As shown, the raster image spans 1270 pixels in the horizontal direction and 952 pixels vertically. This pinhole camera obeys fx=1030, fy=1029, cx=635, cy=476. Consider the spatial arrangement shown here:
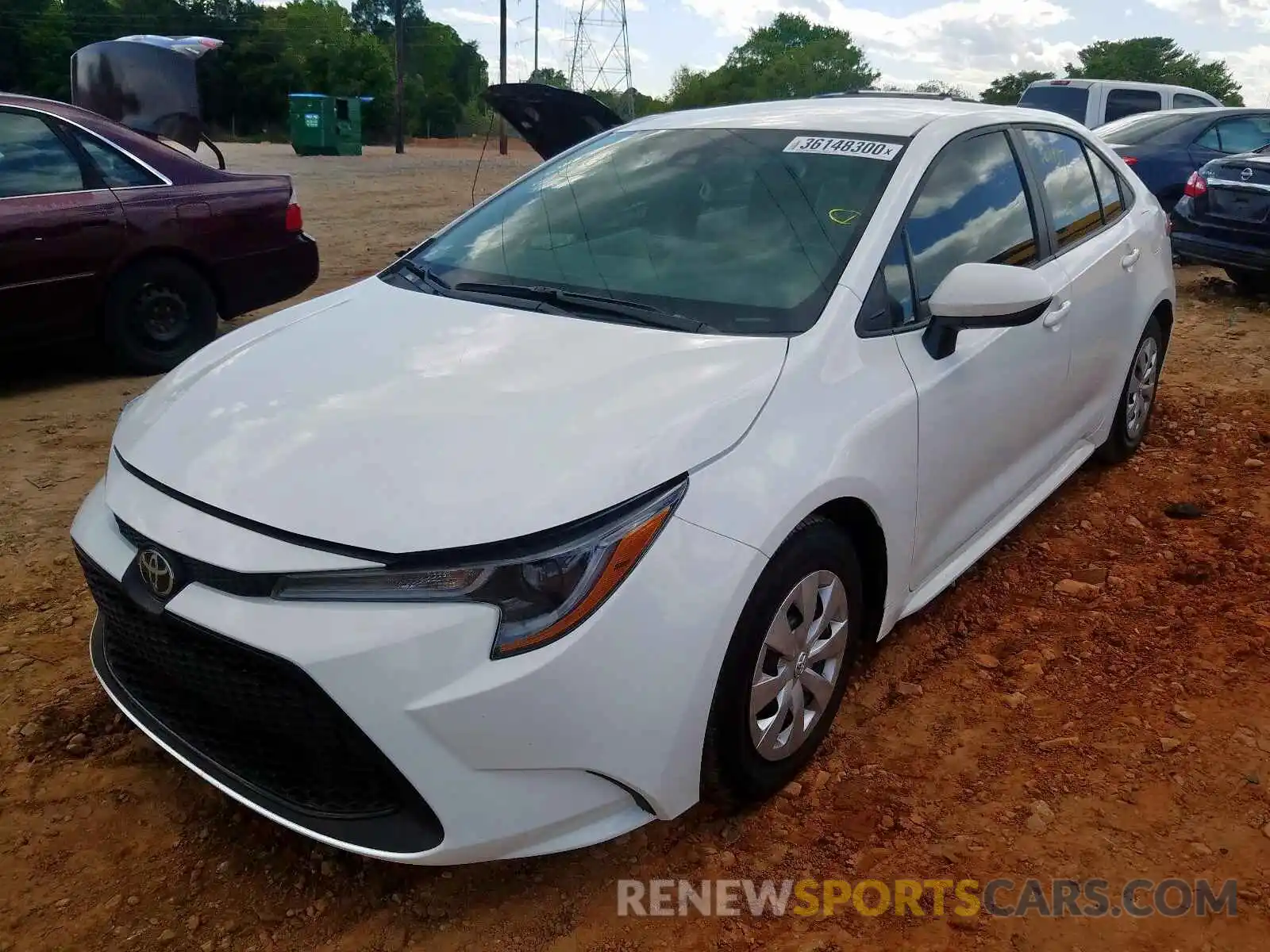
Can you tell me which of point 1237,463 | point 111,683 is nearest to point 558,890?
point 111,683

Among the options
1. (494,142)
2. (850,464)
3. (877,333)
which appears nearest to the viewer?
(850,464)

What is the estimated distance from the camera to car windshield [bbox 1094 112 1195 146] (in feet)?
34.4

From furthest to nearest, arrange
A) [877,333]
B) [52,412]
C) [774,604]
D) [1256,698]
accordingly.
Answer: [52,412] < [1256,698] < [877,333] < [774,604]

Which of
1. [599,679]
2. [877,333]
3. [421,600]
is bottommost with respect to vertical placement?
[599,679]

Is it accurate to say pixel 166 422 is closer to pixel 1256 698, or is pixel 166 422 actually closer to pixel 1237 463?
pixel 1256 698

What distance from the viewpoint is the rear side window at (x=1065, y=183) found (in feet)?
11.9

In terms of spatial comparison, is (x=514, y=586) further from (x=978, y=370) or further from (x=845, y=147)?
(x=845, y=147)

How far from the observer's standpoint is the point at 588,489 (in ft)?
6.50

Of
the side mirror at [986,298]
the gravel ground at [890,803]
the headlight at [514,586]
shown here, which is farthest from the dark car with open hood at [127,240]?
the side mirror at [986,298]

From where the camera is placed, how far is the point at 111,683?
241 centimetres

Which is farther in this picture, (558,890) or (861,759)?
(861,759)

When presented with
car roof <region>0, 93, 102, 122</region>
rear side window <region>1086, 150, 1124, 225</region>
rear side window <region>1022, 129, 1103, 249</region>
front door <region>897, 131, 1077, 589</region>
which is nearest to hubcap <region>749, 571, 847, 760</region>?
front door <region>897, 131, 1077, 589</region>

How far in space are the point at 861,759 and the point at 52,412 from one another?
4600 millimetres

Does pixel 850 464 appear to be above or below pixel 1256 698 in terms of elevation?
above
